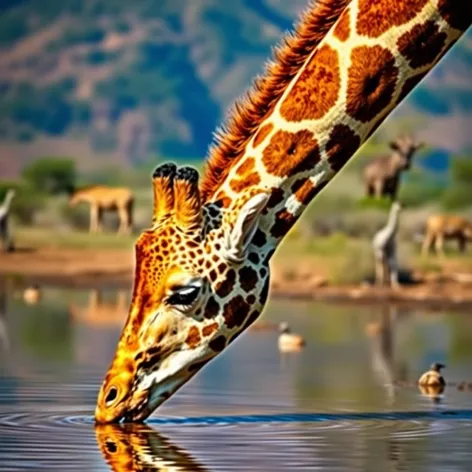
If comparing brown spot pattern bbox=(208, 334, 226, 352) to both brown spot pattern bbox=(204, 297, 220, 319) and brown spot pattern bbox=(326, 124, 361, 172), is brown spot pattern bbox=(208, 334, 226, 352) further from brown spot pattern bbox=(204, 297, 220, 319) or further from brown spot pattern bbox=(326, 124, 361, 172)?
brown spot pattern bbox=(326, 124, 361, 172)

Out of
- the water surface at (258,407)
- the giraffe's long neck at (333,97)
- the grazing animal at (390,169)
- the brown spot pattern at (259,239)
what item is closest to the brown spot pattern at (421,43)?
the giraffe's long neck at (333,97)

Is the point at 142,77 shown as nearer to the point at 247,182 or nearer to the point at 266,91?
the point at 266,91

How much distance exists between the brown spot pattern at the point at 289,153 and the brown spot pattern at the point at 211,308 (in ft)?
1.97

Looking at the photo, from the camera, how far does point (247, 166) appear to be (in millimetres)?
9195

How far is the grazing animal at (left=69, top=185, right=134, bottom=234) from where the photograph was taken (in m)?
30.9

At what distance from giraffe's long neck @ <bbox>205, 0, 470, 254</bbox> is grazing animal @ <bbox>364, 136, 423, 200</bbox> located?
67.8ft

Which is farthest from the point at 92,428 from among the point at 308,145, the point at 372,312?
the point at 372,312

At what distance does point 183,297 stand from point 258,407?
6.69ft

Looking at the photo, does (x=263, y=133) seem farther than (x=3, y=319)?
No

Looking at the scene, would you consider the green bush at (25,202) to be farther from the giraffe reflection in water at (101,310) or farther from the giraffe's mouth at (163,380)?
the giraffe's mouth at (163,380)

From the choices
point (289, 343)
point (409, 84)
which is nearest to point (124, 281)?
point (289, 343)

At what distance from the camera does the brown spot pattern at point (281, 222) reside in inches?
363

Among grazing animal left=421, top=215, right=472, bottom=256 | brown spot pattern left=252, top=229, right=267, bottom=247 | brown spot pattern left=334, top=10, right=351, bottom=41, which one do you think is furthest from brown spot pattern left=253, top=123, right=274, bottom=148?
grazing animal left=421, top=215, right=472, bottom=256

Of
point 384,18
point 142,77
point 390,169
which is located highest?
point 142,77
